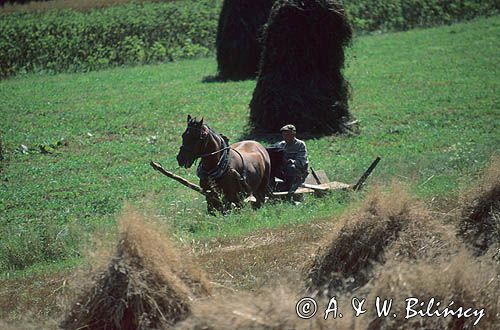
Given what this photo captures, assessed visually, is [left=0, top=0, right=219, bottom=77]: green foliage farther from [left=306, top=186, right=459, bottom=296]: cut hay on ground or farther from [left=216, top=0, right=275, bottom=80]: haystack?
[left=306, top=186, right=459, bottom=296]: cut hay on ground

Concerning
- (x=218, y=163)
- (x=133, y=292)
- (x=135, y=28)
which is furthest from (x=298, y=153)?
(x=135, y=28)

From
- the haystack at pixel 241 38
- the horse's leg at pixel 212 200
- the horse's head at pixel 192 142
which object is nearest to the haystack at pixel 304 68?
the horse's leg at pixel 212 200

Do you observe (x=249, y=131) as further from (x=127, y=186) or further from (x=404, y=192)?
(x=404, y=192)

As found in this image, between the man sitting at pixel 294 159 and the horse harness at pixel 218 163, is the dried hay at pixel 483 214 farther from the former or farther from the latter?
the man sitting at pixel 294 159

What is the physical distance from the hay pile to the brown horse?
18.5ft

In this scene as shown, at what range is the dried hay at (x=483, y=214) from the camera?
32.8 feet

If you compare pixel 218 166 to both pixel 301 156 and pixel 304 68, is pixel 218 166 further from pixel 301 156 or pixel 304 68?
pixel 304 68

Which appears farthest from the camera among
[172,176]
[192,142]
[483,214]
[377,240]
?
[172,176]

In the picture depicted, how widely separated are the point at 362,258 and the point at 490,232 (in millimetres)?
1750

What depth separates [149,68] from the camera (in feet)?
117

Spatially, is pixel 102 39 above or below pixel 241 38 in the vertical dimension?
below

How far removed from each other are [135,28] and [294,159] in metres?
25.7

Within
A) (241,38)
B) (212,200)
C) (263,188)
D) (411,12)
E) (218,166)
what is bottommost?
(411,12)

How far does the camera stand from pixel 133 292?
7.83 m
